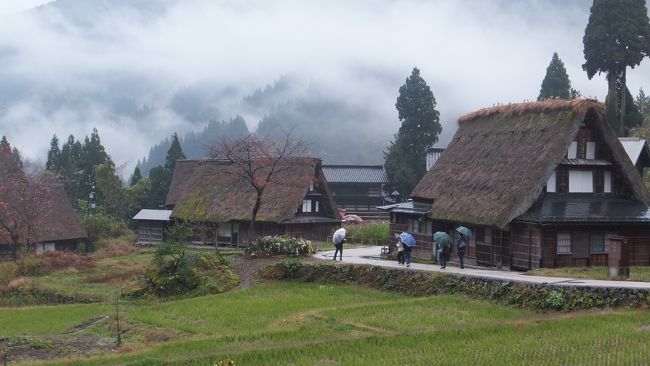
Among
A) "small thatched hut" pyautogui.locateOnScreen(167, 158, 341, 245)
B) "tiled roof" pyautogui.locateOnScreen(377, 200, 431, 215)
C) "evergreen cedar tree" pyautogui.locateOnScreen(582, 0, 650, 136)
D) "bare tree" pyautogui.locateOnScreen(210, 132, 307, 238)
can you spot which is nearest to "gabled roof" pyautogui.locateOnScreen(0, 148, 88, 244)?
"small thatched hut" pyautogui.locateOnScreen(167, 158, 341, 245)

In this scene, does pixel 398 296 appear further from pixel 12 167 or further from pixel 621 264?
pixel 12 167

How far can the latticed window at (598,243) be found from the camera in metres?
25.6

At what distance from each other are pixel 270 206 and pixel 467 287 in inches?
869

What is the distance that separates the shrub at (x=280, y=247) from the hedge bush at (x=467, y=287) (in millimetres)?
2640

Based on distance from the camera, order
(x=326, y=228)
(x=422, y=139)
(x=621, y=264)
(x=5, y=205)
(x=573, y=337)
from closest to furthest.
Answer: (x=573, y=337), (x=621, y=264), (x=5, y=205), (x=326, y=228), (x=422, y=139)

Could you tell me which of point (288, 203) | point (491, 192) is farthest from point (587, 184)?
point (288, 203)

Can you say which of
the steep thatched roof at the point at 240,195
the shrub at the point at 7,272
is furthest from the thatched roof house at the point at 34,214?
the steep thatched roof at the point at 240,195

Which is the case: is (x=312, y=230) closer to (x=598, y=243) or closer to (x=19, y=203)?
(x=19, y=203)

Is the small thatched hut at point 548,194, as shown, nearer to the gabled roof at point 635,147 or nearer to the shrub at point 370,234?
the gabled roof at point 635,147

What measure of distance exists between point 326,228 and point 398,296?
2180 centimetres

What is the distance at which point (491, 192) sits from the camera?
2684 cm

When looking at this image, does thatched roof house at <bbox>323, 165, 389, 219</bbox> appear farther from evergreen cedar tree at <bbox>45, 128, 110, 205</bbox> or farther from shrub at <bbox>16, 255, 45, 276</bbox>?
shrub at <bbox>16, 255, 45, 276</bbox>

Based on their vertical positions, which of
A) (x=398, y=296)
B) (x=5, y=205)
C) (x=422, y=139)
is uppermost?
(x=422, y=139)

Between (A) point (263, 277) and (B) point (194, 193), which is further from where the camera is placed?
(B) point (194, 193)
